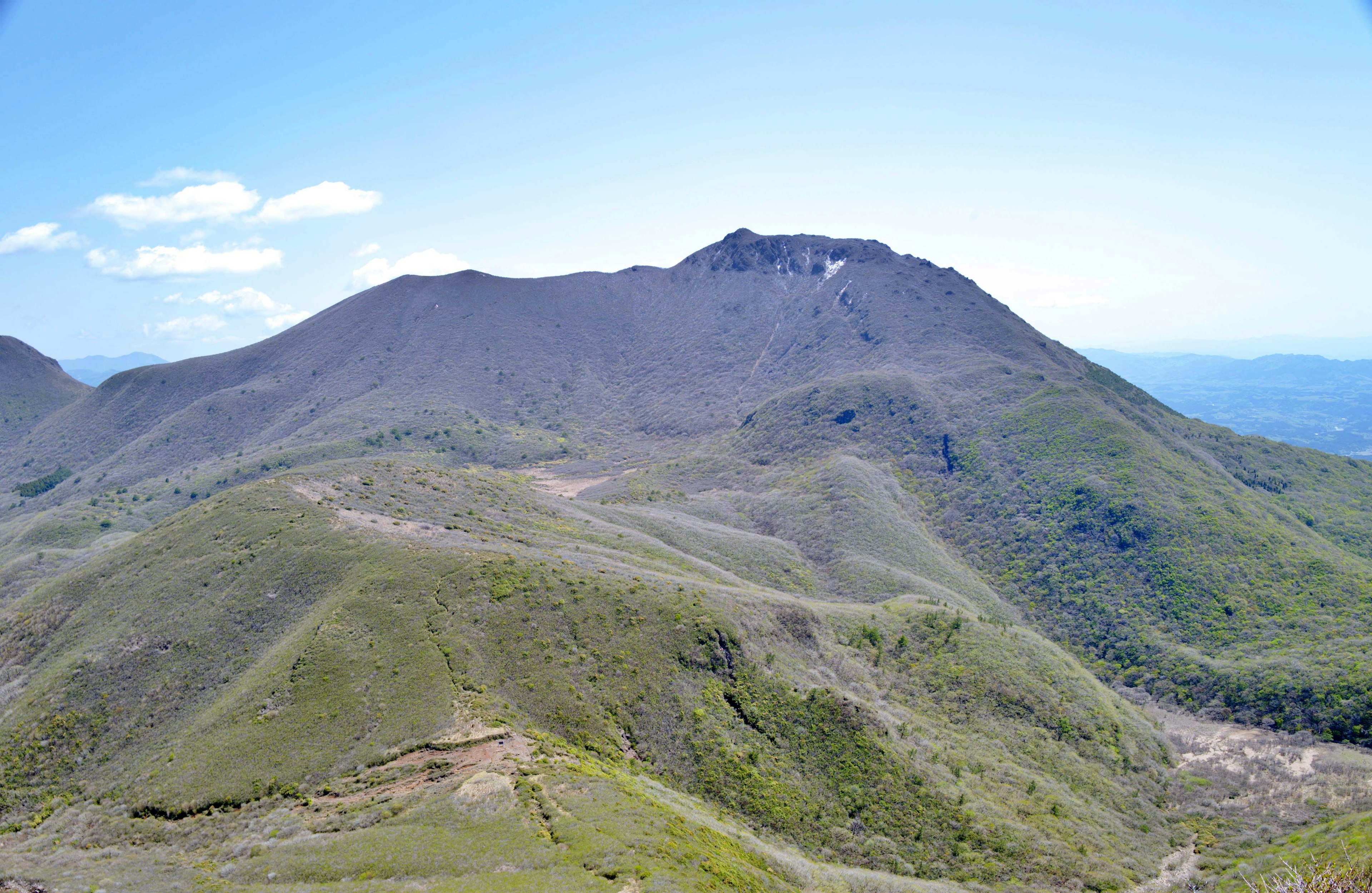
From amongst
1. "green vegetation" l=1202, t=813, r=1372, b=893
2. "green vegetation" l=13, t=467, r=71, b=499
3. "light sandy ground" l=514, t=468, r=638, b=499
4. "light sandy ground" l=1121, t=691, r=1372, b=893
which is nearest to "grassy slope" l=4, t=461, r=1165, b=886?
"light sandy ground" l=1121, t=691, r=1372, b=893

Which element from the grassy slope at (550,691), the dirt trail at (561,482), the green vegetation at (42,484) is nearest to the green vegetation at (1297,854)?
the grassy slope at (550,691)

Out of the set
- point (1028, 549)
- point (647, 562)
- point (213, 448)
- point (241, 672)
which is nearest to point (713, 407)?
point (1028, 549)

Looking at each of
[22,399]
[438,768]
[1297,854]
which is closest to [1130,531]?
[1297,854]

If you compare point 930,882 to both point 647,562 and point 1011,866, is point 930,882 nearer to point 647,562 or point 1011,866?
point 1011,866

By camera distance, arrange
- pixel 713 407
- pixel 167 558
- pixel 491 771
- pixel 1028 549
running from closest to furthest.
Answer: pixel 491 771, pixel 167 558, pixel 1028 549, pixel 713 407

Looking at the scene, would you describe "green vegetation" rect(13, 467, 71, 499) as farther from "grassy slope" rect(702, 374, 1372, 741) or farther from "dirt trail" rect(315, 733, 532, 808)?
"dirt trail" rect(315, 733, 532, 808)

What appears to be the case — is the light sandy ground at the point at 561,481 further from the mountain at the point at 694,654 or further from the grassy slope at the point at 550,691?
the grassy slope at the point at 550,691
